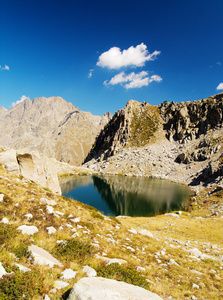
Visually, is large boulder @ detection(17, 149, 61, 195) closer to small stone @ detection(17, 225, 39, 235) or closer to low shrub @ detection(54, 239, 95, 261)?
small stone @ detection(17, 225, 39, 235)

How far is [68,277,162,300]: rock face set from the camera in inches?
183

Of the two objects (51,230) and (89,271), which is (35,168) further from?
(89,271)

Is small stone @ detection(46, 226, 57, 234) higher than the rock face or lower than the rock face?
lower

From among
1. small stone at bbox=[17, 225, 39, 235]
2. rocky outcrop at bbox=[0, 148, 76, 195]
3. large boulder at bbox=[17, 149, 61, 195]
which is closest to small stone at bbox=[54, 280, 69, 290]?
small stone at bbox=[17, 225, 39, 235]

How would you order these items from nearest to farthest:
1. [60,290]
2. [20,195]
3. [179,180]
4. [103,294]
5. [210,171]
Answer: [103,294]
[60,290]
[20,195]
[210,171]
[179,180]

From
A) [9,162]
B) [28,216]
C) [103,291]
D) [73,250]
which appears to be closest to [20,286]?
[103,291]

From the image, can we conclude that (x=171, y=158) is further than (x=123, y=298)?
Yes

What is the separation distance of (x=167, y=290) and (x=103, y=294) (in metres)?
5.47

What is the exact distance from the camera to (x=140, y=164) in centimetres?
17775

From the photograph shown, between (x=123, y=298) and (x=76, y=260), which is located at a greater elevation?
(x=123, y=298)

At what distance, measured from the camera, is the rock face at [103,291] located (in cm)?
466

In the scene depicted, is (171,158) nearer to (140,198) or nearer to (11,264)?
(140,198)

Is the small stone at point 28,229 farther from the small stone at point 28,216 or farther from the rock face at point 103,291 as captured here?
the rock face at point 103,291

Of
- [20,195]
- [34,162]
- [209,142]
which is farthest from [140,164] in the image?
[20,195]
